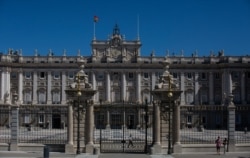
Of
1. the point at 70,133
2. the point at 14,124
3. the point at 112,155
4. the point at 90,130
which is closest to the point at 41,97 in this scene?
the point at 14,124

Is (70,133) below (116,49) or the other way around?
below

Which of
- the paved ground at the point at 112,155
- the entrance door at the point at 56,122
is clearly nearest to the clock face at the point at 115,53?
the entrance door at the point at 56,122

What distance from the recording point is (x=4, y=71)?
8706 centimetres

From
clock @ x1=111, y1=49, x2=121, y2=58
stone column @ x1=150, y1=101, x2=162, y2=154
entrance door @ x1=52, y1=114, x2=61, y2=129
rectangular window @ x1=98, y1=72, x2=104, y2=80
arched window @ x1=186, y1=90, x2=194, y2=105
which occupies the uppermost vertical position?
clock @ x1=111, y1=49, x2=121, y2=58

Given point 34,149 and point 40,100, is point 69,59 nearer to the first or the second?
point 40,100

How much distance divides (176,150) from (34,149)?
29.1 feet

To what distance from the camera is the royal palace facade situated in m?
88.9

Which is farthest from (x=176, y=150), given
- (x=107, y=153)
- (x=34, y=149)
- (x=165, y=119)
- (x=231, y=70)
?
(x=231, y=70)

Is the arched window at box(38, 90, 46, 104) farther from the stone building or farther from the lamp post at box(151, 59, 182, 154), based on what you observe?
the lamp post at box(151, 59, 182, 154)

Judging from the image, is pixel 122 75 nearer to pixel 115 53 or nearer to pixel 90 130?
pixel 115 53

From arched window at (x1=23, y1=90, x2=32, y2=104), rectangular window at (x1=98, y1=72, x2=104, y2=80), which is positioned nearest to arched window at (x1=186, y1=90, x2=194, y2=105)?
rectangular window at (x1=98, y1=72, x2=104, y2=80)

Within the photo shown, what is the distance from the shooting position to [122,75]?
297 ft

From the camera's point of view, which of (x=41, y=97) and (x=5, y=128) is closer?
(x=5, y=128)

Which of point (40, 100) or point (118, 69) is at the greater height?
point (118, 69)
